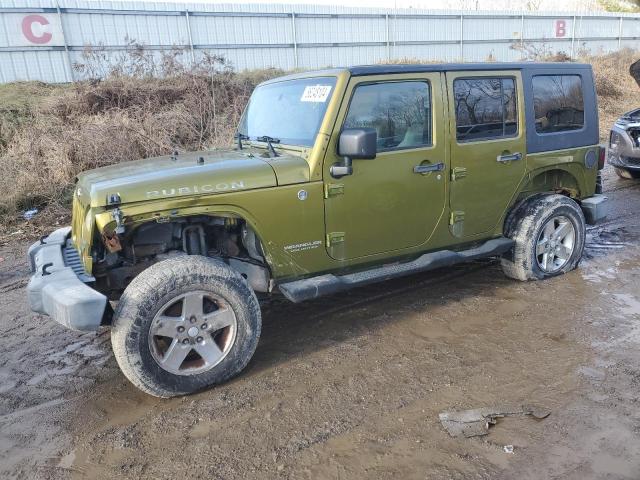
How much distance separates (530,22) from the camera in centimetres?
2180

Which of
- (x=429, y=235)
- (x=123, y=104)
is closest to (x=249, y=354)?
(x=429, y=235)

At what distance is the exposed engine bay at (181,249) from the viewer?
3500mm

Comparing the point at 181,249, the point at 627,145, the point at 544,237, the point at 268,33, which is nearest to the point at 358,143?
the point at 181,249

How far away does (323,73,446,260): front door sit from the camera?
373cm

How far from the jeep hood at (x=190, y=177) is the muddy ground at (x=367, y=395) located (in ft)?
4.18

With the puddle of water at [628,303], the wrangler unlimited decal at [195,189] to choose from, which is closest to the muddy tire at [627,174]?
the puddle of water at [628,303]

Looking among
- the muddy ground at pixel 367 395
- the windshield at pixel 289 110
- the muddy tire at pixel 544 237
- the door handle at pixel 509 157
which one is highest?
the windshield at pixel 289 110

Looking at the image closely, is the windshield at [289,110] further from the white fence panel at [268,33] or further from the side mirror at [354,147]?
the white fence panel at [268,33]

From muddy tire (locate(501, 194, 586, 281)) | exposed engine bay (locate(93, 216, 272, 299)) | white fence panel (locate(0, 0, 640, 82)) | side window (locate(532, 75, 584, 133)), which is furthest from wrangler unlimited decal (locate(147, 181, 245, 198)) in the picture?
white fence panel (locate(0, 0, 640, 82))

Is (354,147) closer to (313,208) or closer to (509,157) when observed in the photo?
(313,208)

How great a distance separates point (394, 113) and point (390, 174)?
47cm

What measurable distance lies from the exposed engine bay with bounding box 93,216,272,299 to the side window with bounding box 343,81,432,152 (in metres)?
1.13

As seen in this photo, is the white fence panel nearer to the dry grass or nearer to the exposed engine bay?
the dry grass

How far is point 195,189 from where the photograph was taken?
3299mm
